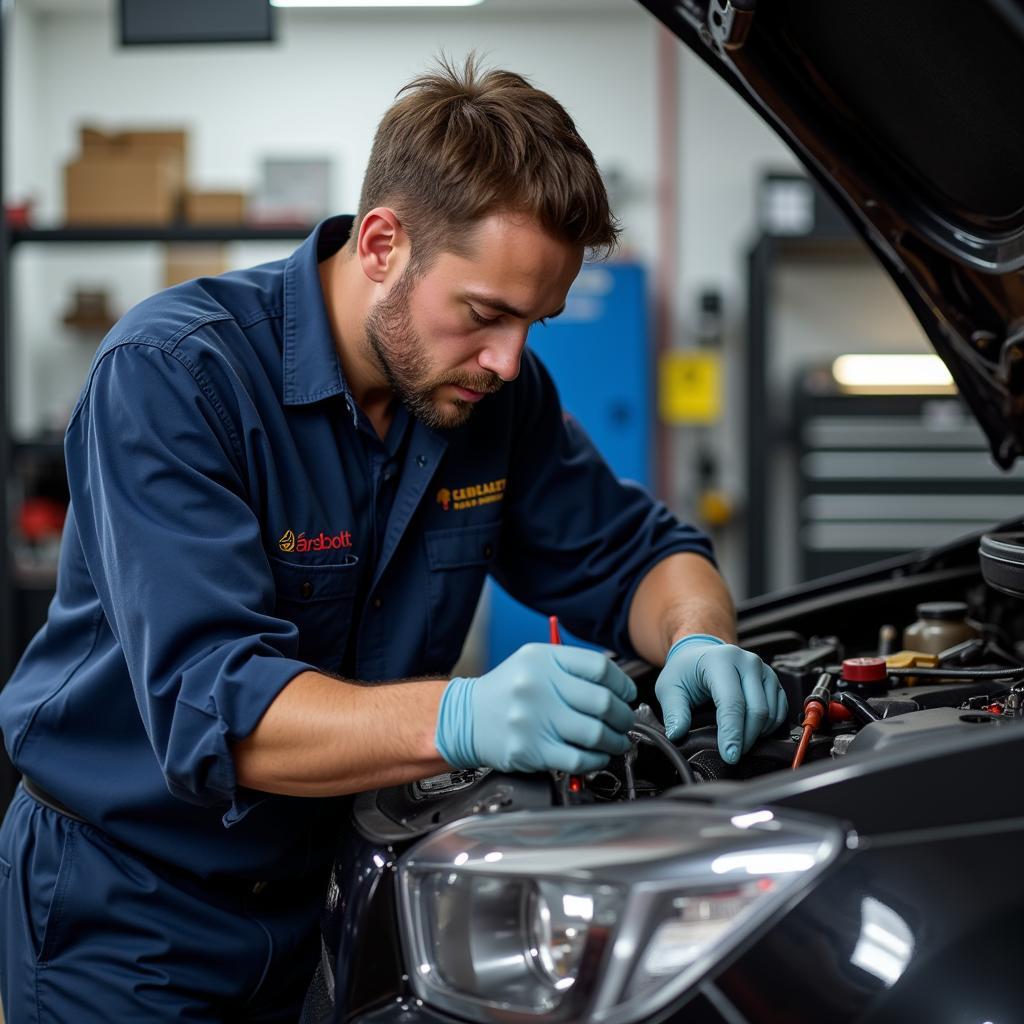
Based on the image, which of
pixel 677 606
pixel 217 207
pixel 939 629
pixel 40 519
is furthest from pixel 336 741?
pixel 40 519

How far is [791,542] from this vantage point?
5.54 meters

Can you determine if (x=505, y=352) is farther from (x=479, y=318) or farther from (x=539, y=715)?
(x=539, y=715)

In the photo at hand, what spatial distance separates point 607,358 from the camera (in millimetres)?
5090

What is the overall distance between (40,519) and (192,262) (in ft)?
4.91

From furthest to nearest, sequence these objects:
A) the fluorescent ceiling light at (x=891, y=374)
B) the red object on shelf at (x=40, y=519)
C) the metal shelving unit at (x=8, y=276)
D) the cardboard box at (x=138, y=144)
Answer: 1. the fluorescent ceiling light at (x=891, y=374)
2. the red object on shelf at (x=40, y=519)
3. the cardboard box at (x=138, y=144)
4. the metal shelving unit at (x=8, y=276)

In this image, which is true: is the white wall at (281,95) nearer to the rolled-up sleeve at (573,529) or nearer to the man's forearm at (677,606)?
the rolled-up sleeve at (573,529)

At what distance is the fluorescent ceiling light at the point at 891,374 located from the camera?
4.86 metres

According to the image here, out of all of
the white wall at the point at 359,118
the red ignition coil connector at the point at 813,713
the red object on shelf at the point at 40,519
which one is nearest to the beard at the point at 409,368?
the red ignition coil connector at the point at 813,713

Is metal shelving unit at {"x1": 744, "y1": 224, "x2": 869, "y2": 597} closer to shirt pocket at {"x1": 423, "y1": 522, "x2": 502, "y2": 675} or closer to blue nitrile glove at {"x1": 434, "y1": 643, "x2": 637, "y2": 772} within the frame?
shirt pocket at {"x1": 423, "y1": 522, "x2": 502, "y2": 675}

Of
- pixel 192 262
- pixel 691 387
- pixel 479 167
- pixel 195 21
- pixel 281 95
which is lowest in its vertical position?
pixel 691 387

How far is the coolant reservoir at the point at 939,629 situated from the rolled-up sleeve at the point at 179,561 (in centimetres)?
84

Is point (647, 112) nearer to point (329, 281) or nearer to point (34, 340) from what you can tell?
point (34, 340)

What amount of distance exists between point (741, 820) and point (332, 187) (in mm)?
5269

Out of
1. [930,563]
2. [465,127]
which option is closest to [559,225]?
[465,127]
